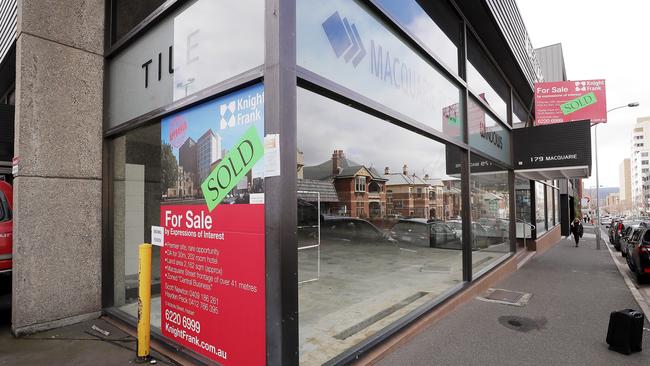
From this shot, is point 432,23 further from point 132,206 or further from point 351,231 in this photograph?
point 351,231

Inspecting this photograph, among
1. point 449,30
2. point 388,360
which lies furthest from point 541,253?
point 388,360

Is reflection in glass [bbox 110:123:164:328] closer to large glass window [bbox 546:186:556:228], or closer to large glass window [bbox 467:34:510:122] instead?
large glass window [bbox 467:34:510:122]

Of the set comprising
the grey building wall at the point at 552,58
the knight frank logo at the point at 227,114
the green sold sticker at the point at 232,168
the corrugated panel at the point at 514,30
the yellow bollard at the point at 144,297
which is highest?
the grey building wall at the point at 552,58

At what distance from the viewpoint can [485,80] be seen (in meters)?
10.3

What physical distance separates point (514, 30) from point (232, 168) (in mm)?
10463

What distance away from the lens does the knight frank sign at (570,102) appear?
11945 mm

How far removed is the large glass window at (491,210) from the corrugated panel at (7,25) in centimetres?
1045

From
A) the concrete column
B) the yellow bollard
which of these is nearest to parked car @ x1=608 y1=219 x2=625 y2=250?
the yellow bollard

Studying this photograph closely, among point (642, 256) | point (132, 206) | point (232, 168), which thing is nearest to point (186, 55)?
point (232, 168)

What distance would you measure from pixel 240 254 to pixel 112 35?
4807mm

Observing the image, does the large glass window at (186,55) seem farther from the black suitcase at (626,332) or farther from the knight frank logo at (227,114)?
the black suitcase at (626,332)

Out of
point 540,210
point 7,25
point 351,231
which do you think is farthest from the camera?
point 351,231

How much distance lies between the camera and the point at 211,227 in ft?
11.9

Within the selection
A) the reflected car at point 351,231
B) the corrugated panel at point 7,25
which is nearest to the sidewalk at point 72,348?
the corrugated panel at point 7,25
